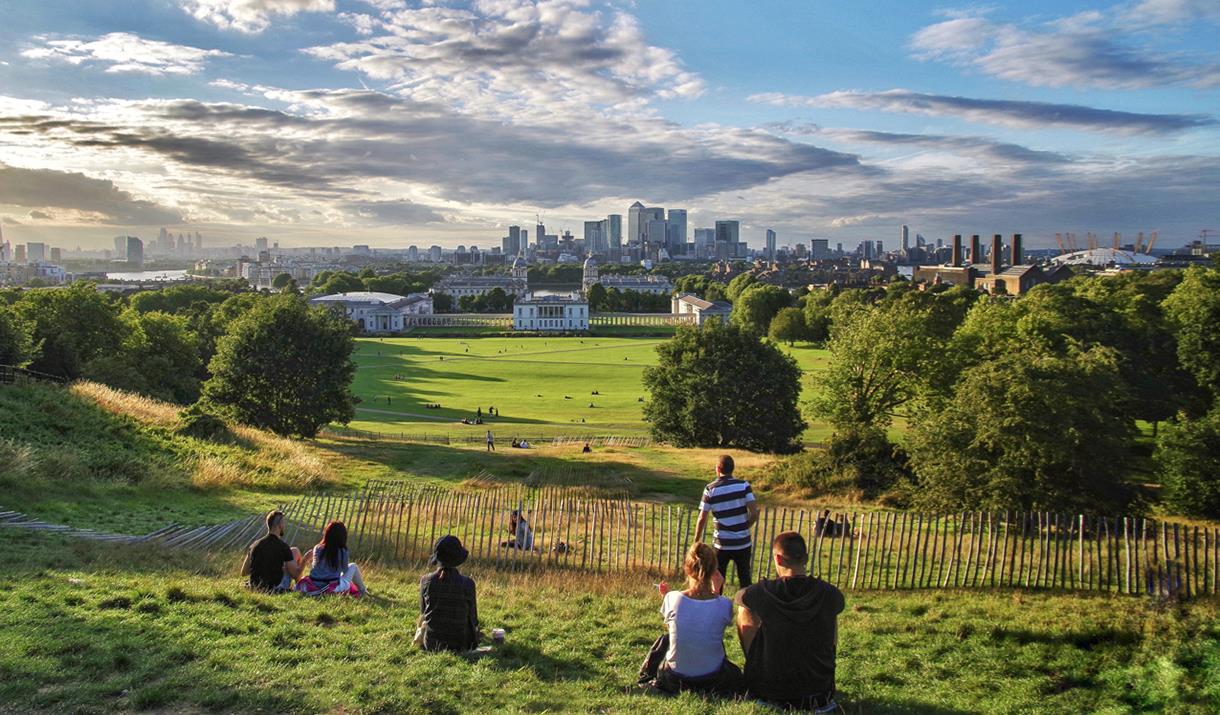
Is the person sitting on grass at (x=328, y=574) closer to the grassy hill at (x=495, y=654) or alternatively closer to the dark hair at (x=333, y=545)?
the dark hair at (x=333, y=545)

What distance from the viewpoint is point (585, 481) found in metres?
24.2

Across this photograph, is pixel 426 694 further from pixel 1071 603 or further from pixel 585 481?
pixel 585 481

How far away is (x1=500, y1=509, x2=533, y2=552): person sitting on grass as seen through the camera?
43.2 feet

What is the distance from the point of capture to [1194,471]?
20.9 metres

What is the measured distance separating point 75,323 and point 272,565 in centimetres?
4660

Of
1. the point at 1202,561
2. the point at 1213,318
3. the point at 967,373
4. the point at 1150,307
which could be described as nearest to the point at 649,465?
the point at 967,373

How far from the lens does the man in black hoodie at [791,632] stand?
6.28 meters

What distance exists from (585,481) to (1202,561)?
51.1ft

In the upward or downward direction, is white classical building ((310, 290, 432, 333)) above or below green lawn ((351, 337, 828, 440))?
above

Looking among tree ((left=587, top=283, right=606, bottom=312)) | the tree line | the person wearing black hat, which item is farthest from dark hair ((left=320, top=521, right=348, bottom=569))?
tree ((left=587, top=283, right=606, bottom=312))

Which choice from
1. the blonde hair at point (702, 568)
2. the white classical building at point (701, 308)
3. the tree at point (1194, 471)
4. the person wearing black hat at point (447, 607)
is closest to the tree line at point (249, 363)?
the person wearing black hat at point (447, 607)

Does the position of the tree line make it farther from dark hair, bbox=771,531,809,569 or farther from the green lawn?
dark hair, bbox=771,531,809,569

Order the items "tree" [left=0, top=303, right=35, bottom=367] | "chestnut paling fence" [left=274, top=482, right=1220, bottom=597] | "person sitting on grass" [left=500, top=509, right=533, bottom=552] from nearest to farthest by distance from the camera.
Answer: "chestnut paling fence" [left=274, top=482, right=1220, bottom=597] < "person sitting on grass" [left=500, top=509, right=533, bottom=552] < "tree" [left=0, top=303, right=35, bottom=367]

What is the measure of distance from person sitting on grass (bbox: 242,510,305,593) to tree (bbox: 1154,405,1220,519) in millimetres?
20681
